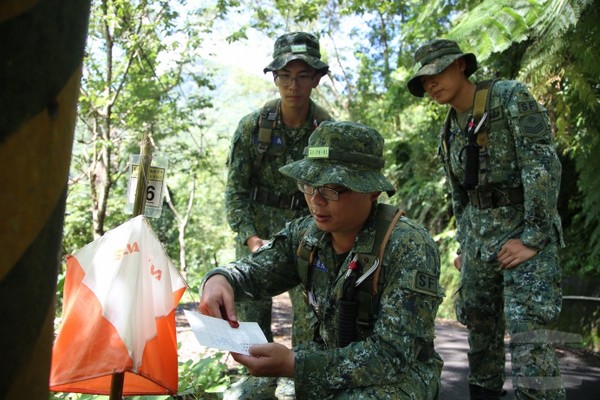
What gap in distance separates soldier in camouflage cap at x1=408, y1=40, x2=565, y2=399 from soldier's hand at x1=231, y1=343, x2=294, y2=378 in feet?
4.72

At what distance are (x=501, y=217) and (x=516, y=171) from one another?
0.26 m

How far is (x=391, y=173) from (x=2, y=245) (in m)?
13.8

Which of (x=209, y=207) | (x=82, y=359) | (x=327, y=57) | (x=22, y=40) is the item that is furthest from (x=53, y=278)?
(x=209, y=207)

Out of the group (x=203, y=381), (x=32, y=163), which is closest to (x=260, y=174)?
(x=203, y=381)

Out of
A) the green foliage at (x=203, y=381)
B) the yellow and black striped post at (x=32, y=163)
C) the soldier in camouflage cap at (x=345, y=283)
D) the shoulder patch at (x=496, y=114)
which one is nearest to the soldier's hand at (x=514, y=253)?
the shoulder patch at (x=496, y=114)

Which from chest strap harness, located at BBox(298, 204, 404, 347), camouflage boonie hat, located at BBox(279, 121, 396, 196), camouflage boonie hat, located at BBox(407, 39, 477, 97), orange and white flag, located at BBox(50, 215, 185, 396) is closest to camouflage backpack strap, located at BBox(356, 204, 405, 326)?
chest strap harness, located at BBox(298, 204, 404, 347)

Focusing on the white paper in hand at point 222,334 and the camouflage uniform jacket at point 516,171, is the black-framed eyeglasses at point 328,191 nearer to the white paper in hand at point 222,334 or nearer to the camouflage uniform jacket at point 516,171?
the white paper in hand at point 222,334

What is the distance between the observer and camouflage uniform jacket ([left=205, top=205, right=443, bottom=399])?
2369mm

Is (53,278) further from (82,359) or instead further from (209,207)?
(209,207)

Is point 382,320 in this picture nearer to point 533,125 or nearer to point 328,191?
point 328,191

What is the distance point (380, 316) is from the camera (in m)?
2.44

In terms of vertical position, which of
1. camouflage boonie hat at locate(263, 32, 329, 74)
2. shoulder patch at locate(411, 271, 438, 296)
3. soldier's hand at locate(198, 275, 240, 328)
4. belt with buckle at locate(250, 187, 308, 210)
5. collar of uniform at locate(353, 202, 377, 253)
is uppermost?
camouflage boonie hat at locate(263, 32, 329, 74)

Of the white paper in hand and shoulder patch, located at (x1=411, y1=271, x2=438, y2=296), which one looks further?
shoulder patch, located at (x1=411, y1=271, x2=438, y2=296)

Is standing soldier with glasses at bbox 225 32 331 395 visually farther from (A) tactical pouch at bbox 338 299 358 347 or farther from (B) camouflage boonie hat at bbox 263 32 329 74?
(A) tactical pouch at bbox 338 299 358 347
